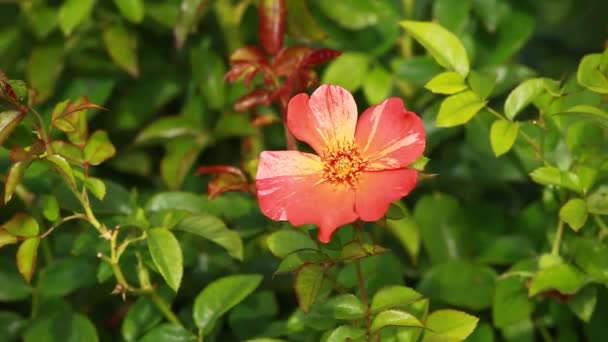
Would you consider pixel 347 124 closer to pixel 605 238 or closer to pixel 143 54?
pixel 605 238

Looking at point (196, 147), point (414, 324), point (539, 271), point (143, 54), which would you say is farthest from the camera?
point (143, 54)

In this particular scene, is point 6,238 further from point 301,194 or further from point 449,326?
point 449,326

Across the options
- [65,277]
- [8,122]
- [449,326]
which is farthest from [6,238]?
A: [449,326]

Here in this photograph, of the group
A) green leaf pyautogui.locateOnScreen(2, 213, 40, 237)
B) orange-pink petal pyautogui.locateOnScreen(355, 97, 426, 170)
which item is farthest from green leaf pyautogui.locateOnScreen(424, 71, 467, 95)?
green leaf pyautogui.locateOnScreen(2, 213, 40, 237)

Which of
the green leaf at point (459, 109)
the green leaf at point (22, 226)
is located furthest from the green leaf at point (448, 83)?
the green leaf at point (22, 226)

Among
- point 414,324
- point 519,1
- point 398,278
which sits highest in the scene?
point 519,1

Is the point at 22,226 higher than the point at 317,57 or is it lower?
lower

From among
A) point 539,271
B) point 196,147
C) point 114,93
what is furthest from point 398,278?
point 114,93
